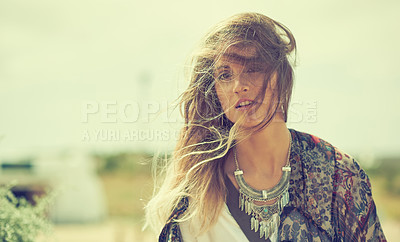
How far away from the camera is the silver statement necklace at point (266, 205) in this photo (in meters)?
2.42

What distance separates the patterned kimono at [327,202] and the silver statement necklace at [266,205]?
0.12ft

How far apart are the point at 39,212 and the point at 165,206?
2.77 feet

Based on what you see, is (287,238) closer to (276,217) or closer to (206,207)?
(276,217)

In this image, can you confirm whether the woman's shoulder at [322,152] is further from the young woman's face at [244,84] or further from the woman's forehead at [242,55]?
the woman's forehead at [242,55]

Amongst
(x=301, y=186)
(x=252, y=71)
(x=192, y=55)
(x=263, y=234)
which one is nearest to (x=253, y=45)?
(x=252, y=71)

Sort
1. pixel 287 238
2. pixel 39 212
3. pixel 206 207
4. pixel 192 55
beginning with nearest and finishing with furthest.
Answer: pixel 287 238 → pixel 206 207 → pixel 192 55 → pixel 39 212

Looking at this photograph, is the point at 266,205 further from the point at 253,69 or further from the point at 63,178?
the point at 63,178

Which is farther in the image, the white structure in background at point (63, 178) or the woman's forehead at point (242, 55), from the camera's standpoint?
the white structure in background at point (63, 178)

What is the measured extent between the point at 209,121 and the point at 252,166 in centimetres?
34

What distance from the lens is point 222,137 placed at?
2689 millimetres

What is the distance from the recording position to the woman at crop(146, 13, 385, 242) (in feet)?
7.62

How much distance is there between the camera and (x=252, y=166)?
2564 mm

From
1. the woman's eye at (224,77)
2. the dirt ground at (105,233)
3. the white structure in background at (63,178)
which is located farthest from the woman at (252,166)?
the white structure in background at (63,178)

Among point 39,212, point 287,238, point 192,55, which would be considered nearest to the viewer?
point 287,238
